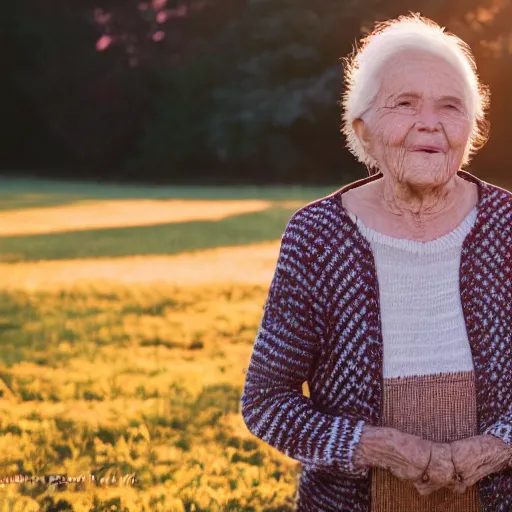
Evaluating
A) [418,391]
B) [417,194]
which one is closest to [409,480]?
[418,391]

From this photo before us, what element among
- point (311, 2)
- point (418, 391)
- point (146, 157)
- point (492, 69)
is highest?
point (311, 2)

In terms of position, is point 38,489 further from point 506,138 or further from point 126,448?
point 506,138

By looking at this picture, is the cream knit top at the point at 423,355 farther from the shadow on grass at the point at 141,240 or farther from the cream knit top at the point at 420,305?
the shadow on grass at the point at 141,240

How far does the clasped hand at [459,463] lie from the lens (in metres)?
2.05

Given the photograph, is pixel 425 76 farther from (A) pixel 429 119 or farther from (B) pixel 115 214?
(B) pixel 115 214

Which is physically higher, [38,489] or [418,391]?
[418,391]

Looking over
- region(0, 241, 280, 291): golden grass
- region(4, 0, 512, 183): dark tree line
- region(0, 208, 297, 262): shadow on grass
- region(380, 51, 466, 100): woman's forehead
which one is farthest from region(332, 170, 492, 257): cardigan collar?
region(4, 0, 512, 183): dark tree line

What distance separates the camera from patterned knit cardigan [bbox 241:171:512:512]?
7.13 feet

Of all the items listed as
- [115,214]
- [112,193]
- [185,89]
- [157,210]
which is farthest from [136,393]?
[185,89]

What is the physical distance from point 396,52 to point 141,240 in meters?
12.2

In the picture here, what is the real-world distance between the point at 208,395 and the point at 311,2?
1159 inches

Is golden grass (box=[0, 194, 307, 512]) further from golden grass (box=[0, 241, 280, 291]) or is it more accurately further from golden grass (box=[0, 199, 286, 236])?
golden grass (box=[0, 199, 286, 236])

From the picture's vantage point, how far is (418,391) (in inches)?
85.4

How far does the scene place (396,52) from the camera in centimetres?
221
